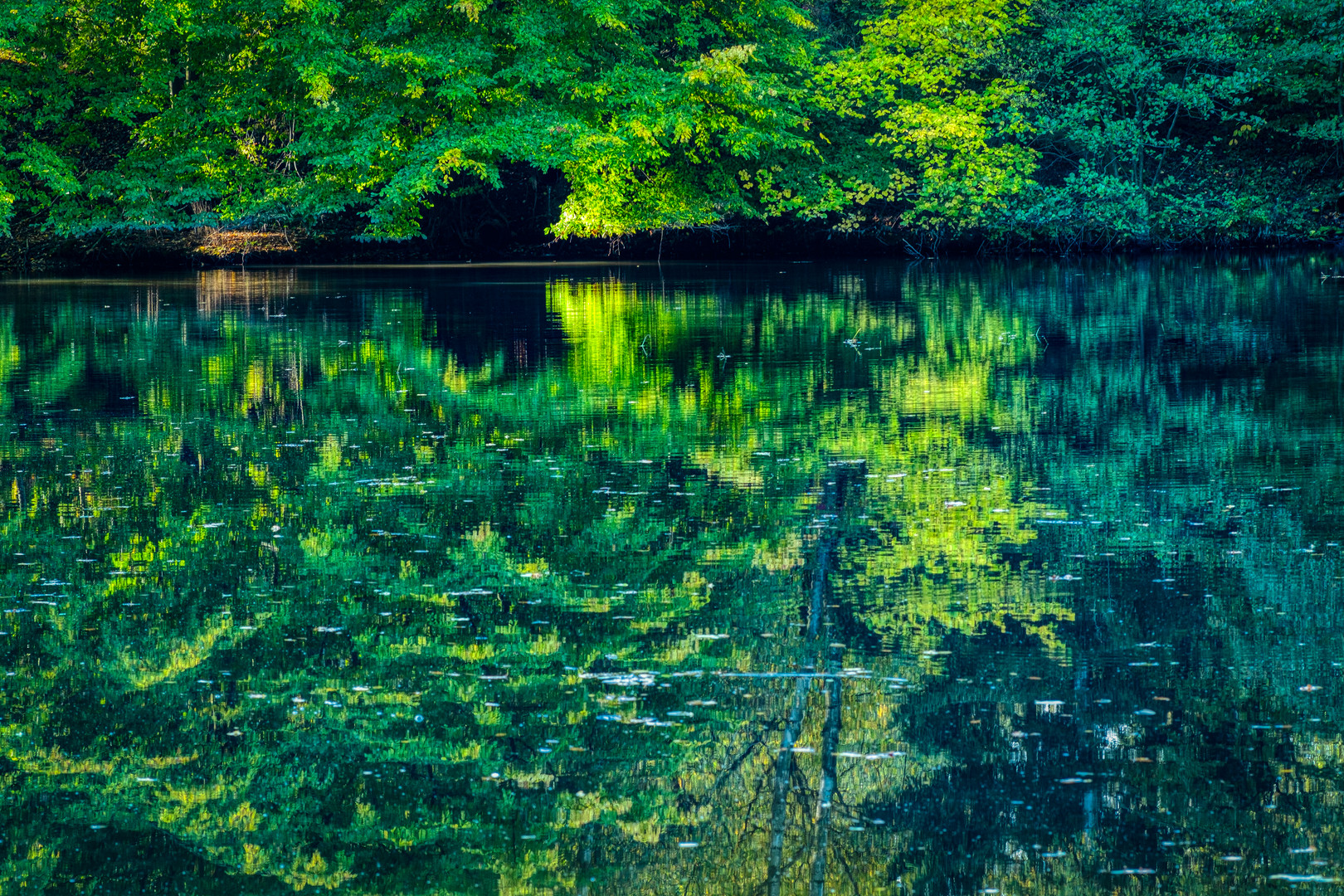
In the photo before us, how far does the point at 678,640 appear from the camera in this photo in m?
6.20

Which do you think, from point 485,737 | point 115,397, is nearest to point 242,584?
point 485,737

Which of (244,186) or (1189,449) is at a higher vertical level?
(244,186)

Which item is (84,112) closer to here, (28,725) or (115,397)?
(115,397)

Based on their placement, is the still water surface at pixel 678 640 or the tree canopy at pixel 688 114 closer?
the still water surface at pixel 678 640

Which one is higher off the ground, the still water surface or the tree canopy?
the tree canopy

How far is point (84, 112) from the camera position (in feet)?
132

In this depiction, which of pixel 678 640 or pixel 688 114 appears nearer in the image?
pixel 678 640

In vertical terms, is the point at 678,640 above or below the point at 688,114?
below

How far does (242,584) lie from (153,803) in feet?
8.50

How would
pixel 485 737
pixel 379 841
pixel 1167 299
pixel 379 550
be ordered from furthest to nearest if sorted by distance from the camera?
pixel 1167 299 < pixel 379 550 < pixel 485 737 < pixel 379 841

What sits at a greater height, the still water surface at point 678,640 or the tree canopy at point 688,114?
the tree canopy at point 688,114

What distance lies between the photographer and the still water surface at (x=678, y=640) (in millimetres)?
4367

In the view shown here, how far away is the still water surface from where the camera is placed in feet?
14.3

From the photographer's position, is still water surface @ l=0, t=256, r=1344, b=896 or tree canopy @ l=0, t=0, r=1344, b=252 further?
tree canopy @ l=0, t=0, r=1344, b=252
